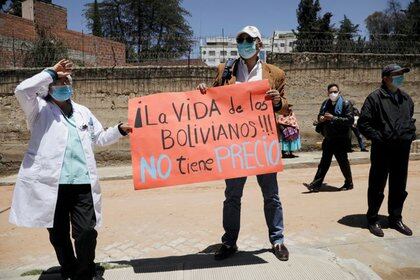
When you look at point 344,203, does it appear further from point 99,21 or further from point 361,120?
point 99,21

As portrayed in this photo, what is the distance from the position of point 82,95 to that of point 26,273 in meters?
7.95

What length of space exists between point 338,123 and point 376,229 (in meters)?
2.68

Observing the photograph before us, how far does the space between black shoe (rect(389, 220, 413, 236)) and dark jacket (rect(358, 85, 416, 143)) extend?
1.03 meters

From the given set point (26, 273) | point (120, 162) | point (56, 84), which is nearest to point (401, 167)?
point (56, 84)

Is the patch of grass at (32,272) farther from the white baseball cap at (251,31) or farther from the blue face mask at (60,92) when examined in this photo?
the white baseball cap at (251,31)

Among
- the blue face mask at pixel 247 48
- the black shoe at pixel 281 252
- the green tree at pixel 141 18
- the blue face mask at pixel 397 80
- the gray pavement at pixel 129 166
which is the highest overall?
the green tree at pixel 141 18

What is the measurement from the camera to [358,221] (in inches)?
210

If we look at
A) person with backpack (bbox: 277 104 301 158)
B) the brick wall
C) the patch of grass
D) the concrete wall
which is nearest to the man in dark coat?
the patch of grass

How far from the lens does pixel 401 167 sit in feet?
15.6

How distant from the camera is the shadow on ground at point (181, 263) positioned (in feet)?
12.5

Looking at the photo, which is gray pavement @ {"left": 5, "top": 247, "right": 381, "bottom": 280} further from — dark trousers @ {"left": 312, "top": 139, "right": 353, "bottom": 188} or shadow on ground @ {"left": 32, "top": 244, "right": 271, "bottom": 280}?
dark trousers @ {"left": 312, "top": 139, "right": 353, "bottom": 188}

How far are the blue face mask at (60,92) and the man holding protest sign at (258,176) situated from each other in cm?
126

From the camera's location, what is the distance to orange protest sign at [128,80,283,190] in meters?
3.92

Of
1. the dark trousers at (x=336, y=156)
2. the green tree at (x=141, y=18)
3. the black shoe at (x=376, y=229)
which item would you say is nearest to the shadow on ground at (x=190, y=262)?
the black shoe at (x=376, y=229)
